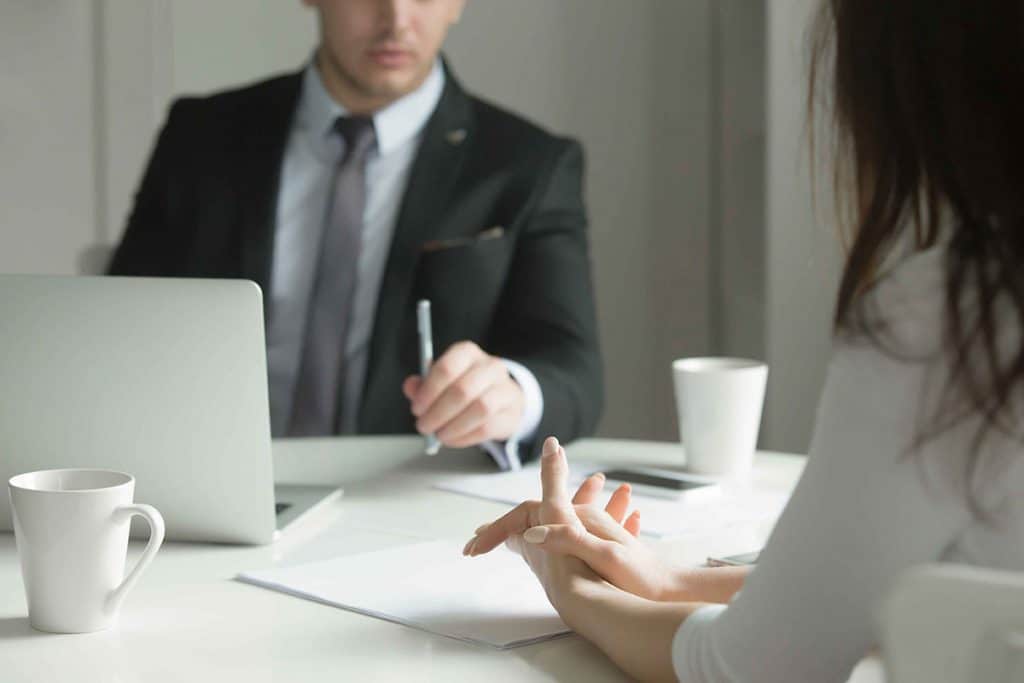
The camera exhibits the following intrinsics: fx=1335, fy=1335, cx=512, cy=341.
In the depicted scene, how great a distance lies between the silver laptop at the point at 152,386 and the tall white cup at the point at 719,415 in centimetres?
51

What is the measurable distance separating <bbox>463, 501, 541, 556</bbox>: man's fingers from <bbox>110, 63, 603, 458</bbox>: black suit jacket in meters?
0.88

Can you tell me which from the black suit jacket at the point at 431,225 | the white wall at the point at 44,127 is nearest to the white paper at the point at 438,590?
the black suit jacket at the point at 431,225

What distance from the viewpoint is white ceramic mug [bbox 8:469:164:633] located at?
869 millimetres

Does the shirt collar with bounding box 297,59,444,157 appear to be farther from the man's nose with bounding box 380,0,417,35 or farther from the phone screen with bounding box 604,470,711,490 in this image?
the phone screen with bounding box 604,470,711,490

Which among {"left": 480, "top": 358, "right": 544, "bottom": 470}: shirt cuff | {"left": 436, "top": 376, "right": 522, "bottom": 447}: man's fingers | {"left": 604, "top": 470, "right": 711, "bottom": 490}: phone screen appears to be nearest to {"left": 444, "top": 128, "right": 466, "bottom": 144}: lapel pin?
{"left": 480, "top": 358, "right": 544, "bottom": 470}: shirt cuff

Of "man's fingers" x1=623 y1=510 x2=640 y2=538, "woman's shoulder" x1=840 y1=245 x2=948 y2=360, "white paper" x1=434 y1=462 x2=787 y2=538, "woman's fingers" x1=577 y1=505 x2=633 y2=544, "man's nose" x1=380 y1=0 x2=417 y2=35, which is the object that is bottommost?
"white paper" x1=434 y1=462 x2=787 y2=538

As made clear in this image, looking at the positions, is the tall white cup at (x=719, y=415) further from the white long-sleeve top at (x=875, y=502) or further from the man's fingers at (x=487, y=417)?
the white long-sleeve top at (x=875, y=502)

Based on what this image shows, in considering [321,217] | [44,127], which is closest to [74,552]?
[321,217]

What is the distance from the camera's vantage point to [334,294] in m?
2.14

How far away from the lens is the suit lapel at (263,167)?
2.16 meters

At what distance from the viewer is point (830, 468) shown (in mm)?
654

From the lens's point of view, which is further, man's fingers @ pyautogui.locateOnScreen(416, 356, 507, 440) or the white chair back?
man's fingers @ pyautogui.locateOnScreen(416, 356, 507, 440)

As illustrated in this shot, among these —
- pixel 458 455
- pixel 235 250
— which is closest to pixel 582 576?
pixel 458 455

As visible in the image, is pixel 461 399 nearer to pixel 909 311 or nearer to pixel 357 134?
pixel 909 311
